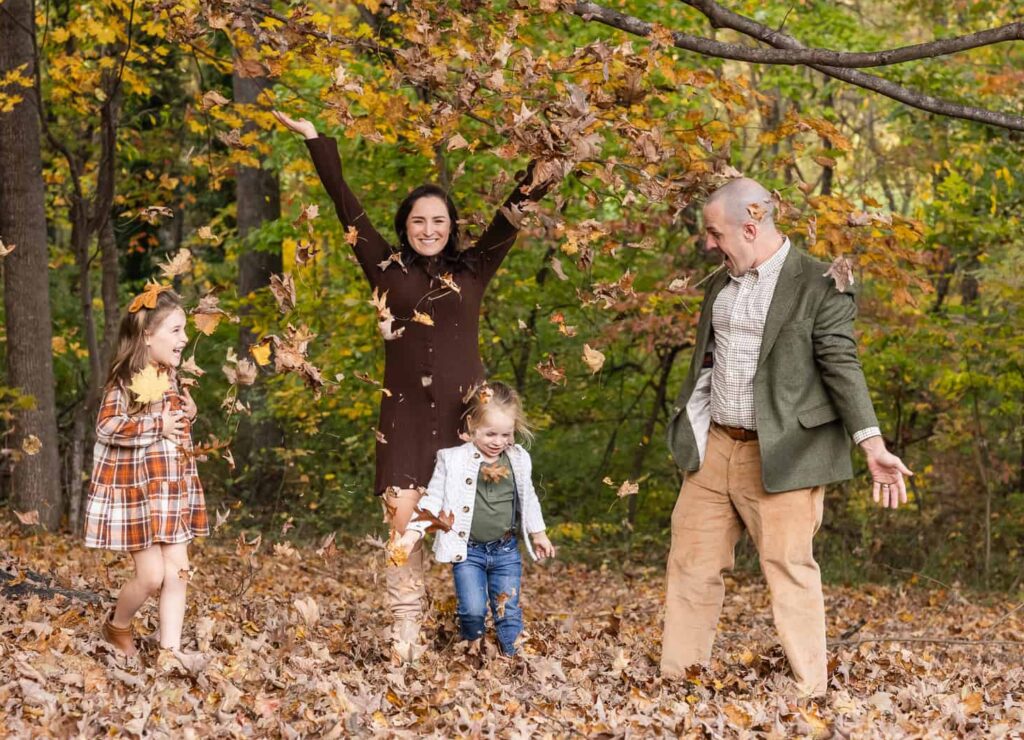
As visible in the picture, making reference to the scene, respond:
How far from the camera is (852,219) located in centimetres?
585

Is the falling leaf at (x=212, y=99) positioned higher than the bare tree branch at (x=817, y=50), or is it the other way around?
the bare tree branch at (x=817, y=50)

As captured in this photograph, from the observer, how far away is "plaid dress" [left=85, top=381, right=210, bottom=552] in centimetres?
479

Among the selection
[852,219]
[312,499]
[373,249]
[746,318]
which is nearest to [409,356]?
[373,249]

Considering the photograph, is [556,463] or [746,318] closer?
[746,318]

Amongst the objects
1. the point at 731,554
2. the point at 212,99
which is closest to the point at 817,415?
the point at 731,554

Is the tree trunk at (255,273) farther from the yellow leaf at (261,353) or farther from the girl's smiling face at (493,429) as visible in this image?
the yellow leaf at (261,353)

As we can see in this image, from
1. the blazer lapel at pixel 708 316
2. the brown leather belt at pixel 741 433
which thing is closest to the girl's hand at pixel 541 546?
the brown leather belt at pixel 741 433

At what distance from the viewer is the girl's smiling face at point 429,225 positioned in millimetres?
5344

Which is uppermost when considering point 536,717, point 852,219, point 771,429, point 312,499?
point 852,219

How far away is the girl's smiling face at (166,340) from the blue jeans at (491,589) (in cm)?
151

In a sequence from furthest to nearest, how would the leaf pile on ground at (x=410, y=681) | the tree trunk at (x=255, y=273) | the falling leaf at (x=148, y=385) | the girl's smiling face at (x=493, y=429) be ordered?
1. the tree trunk at (x=255, y=273)
2. the girl's smiling face at (x=493, y=429)
3. the falling leaf at (x=148, y=385)
4. the leaf pile on ground at (x=410, y=681)

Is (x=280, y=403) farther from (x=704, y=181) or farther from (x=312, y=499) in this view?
(x=704, y=181)

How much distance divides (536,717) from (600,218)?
25.8ft

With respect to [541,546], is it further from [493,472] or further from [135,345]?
[135,345]
